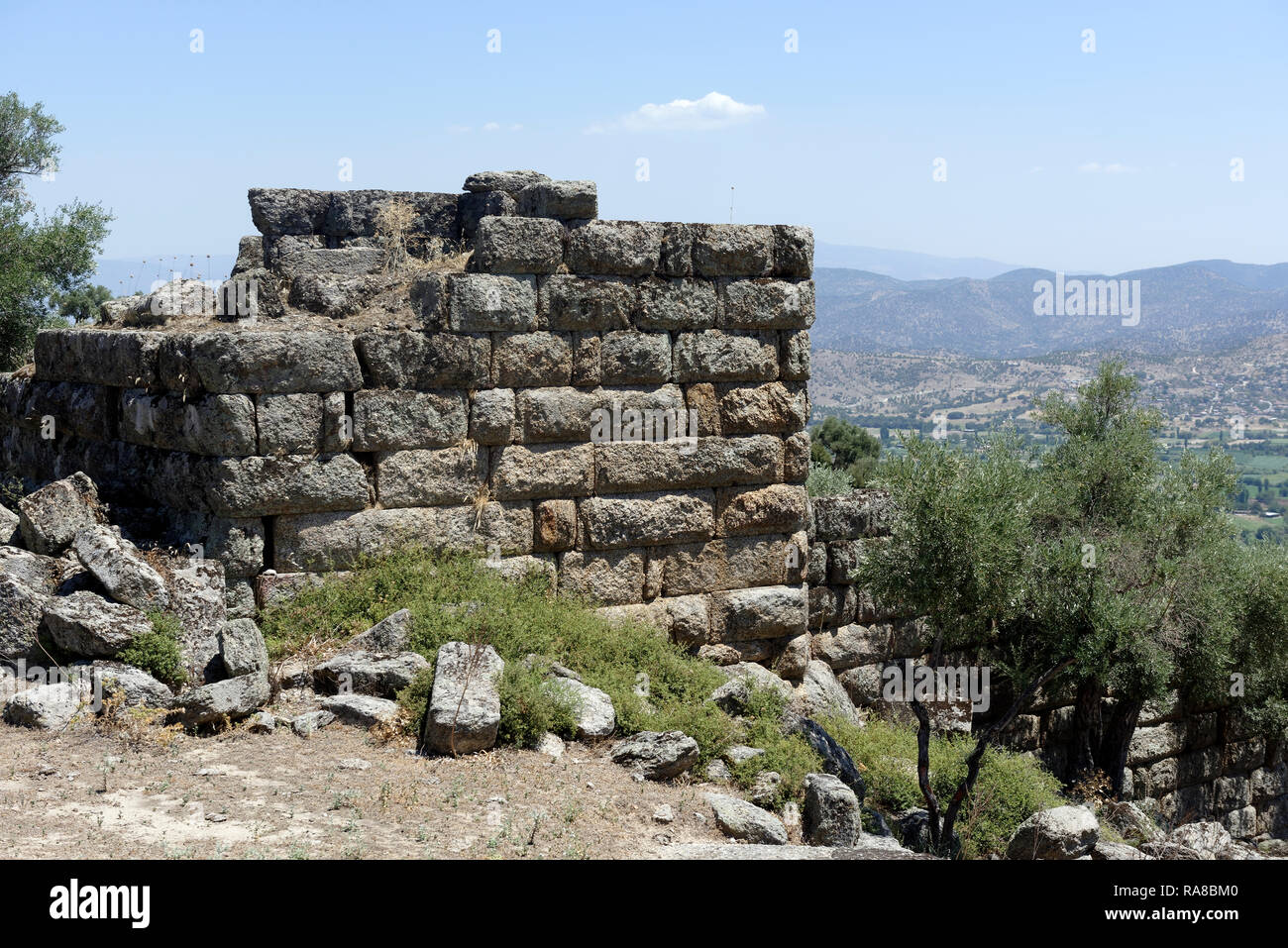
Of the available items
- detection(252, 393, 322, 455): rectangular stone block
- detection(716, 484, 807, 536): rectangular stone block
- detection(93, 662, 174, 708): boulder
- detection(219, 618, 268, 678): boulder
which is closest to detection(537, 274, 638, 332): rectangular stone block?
detection(716, 484, 807, 536): rectangular stone block

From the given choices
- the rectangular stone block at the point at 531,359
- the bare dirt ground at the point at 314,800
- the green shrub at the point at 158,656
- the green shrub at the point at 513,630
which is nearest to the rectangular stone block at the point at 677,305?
the rectangular stone block at the point at 531,359

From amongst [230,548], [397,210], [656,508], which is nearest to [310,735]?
[230,548]

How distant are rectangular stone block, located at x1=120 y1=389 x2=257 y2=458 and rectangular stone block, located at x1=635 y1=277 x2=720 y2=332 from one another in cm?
361

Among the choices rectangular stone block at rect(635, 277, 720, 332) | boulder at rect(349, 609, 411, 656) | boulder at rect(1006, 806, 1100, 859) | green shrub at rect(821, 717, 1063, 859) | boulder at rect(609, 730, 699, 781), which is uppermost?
rectangular stone block at rect(635, 277, 720, 332)

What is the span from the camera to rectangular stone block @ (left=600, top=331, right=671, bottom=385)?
1038cm

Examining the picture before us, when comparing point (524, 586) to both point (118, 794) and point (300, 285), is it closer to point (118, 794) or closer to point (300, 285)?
point (300, 285)

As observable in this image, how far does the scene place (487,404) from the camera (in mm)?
9883

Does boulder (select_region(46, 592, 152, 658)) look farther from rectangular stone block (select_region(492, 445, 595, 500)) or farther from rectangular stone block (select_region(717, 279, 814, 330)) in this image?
rectangular stone block (select_region(717, 279, 814, 330))

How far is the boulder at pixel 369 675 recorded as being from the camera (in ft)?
27.4

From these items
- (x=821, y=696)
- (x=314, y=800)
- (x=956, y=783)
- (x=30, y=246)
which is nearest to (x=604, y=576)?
(x=821, y=696)

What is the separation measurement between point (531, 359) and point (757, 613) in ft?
11.2

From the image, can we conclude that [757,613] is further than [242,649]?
Yes

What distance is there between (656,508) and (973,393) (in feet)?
358

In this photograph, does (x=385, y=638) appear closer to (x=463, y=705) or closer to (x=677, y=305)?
(x=463, y=705)
